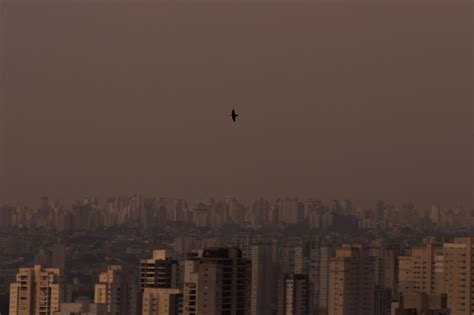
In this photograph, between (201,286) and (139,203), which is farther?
(201,286)

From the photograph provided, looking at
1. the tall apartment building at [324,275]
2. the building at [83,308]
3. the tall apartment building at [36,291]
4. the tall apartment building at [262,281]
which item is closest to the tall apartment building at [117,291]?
the building at [83,308]

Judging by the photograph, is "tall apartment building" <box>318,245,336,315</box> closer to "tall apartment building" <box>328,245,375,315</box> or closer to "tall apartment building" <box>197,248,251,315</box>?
→ "tall apartment building" <box>328,245,375,315</box>

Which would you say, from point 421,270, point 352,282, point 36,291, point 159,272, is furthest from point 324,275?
point 36,291

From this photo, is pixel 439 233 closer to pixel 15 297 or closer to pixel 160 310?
pixel 160 310

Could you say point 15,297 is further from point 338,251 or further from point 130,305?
point 338,251

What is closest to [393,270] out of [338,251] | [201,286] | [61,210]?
[338,251]

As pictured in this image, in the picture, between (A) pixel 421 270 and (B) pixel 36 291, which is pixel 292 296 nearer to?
(A) pixel 421 270
